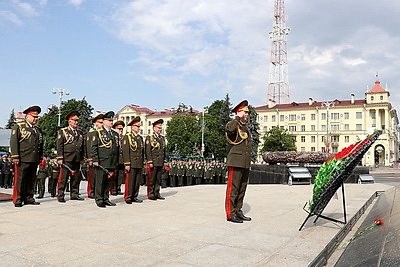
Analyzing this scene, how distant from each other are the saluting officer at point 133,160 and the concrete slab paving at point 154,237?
97 cm

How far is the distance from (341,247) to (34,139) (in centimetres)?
576

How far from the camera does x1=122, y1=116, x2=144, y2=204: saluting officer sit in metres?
7.72

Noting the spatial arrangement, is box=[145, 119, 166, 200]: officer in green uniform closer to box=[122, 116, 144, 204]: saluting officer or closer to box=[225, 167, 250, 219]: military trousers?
box=[122, 116, 144, 204]: saluting officer

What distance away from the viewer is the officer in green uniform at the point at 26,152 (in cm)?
669

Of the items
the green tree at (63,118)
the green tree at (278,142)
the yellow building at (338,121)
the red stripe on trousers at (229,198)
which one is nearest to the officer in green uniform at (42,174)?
the red stripe on trousers at (229,198)

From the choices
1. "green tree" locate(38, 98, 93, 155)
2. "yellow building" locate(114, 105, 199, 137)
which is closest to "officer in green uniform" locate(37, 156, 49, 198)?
"green tree" locate(38, 98, 93, 155)

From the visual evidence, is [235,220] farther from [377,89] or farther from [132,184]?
[377,89]

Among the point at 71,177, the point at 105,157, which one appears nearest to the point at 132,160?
the point at 105,157

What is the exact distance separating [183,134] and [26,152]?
2245 inches

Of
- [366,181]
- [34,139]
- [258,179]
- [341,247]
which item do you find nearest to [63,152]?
[34,139]

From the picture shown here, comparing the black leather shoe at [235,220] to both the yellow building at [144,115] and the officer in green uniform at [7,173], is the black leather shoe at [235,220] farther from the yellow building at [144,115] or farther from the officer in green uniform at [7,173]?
the yellow building at [144,115]

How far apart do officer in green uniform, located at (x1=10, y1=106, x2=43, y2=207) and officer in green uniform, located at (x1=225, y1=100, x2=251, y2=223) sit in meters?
3.84

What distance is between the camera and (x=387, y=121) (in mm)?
68750

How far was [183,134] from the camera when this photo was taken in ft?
209
